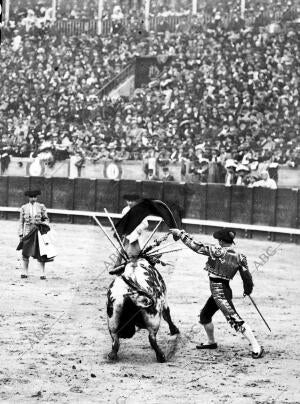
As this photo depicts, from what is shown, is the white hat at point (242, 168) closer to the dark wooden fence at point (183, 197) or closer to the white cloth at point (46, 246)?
the dark wooden fence at point (183, 197)

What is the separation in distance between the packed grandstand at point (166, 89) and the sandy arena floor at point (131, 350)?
22.3ft

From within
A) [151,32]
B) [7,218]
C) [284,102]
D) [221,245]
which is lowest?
[7,218]

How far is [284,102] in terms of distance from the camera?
20672mm

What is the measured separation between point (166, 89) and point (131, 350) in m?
16.5

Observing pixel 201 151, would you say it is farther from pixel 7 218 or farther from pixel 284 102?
pixel 7 218

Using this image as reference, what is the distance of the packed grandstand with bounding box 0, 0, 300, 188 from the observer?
2048cm

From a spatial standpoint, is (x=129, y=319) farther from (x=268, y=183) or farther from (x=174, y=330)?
(x=268, y=183)

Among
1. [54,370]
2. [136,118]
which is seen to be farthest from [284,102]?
[54,370]

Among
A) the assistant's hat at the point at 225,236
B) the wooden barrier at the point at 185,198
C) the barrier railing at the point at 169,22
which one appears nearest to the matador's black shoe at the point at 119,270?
the assistant's hat at the point at 225,236

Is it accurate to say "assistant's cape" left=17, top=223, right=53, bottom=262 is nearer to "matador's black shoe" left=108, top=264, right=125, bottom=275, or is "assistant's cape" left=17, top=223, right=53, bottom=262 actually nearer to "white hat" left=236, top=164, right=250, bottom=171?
"matador's black shoe" left=108, top=264, right=125, bottom=275

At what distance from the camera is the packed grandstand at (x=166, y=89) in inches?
806

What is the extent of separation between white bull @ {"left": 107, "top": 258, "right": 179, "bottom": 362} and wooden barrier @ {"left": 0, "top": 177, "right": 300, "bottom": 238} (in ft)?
30.7

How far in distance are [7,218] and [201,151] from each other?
20.7ft

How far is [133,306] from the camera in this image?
8.03m
